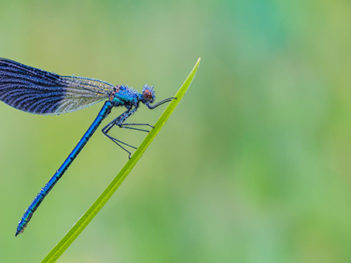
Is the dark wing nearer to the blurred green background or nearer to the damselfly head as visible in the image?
the damselfly head

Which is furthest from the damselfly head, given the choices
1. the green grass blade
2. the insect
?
the green grass blade

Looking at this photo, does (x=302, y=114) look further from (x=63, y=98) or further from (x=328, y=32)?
(x=63, y=98)

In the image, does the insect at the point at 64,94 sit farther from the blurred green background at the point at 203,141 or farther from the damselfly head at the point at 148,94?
the blurred green background at the point at 203,141

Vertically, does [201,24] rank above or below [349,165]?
above

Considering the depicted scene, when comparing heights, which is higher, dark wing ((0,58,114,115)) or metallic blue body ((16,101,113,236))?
dark wing ((0,58,114,115))

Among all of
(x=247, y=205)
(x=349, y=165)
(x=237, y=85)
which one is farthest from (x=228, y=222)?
(x=237, y=85)

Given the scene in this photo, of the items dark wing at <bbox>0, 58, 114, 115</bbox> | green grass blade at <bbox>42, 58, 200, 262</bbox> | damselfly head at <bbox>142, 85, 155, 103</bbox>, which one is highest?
damselfly head at <bbox>142, 85, 155, 103</bbox>

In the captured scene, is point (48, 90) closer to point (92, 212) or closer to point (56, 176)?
point (56, 176)

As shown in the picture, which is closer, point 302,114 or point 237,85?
point 302,114
